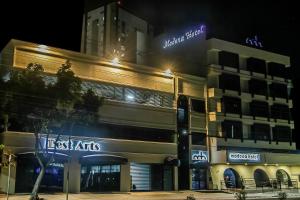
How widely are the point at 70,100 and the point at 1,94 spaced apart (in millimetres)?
5087

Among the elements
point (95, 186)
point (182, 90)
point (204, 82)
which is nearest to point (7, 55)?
point (95, 186)

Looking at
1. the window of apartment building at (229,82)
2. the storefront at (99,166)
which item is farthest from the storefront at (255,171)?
the window of apartment building at (229,82)

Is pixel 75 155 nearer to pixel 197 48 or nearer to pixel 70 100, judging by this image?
pixel 70 100

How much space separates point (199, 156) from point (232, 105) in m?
9.38

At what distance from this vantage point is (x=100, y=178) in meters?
43.6

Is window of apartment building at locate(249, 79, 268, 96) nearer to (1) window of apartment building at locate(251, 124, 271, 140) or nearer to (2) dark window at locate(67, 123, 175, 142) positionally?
(1) window of apartment building at locate(251, 124, 271, 140)

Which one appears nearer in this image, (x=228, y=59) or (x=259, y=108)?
(x=228, y=59)

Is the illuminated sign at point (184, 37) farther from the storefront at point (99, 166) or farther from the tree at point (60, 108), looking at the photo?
the tree at point (60, 108)

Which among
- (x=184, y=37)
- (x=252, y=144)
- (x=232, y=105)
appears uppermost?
(x=184, y=37)

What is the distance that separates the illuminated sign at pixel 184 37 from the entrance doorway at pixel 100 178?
910 inches

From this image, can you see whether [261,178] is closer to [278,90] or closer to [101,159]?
[278,90]

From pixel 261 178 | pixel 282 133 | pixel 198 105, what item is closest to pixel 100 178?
pixel 198 105

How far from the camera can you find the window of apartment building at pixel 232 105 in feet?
183

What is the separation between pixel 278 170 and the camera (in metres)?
59.4
